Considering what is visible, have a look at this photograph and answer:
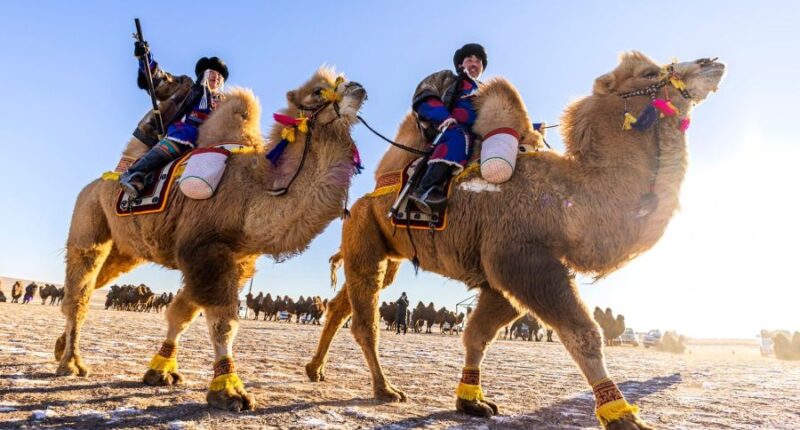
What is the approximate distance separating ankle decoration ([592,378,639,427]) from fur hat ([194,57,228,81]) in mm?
5100

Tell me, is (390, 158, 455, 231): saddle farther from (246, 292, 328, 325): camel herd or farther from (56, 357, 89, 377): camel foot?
(246, 292, 328, 325): camel herd

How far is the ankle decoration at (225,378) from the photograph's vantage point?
3.57m

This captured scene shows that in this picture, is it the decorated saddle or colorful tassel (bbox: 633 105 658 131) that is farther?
the decorated saddle

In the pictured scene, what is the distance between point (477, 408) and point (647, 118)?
264 centimetres

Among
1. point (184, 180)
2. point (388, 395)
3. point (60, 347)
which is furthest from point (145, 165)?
point (388, 395)

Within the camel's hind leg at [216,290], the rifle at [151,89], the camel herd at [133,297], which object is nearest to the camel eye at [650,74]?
the camel's hind leg at [216,290]

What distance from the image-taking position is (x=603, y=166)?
392cm

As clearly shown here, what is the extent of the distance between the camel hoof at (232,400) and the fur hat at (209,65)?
3.80 metres

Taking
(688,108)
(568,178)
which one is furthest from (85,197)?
(688,108)

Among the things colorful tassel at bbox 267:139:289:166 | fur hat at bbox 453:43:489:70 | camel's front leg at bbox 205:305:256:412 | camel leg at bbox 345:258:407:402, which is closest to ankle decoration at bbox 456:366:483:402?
camel leg at bbox 345:258:407:402

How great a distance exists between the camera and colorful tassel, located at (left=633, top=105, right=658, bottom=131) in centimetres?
399

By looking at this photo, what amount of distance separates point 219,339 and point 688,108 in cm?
411

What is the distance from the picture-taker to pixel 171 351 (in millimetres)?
4852

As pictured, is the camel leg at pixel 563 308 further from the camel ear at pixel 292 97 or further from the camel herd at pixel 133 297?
the camel herd at pixel 133 297
